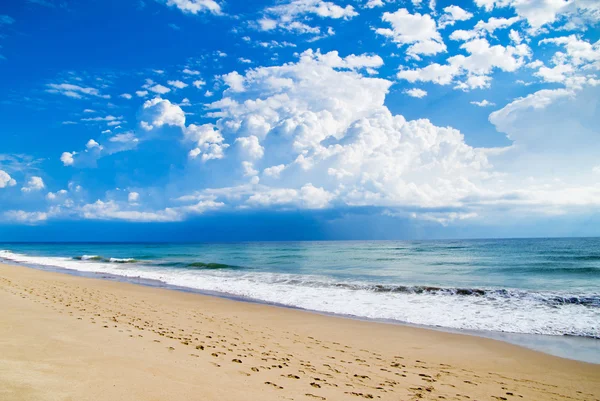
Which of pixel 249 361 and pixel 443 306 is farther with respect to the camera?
pixel 443 306

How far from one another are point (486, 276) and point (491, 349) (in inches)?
769

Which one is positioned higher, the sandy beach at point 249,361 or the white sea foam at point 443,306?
the sandy beach at point 249,361

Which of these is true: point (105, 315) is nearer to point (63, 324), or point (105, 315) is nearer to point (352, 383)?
point (63, 324)

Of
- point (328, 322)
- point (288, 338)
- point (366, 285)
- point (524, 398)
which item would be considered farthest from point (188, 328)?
point (366, 285)

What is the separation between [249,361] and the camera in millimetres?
7250

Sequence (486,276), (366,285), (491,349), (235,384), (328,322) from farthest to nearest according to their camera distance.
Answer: (486,276), (366,285), (328,322), (491,349), (235,384)

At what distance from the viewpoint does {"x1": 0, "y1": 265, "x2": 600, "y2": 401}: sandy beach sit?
5080 millimetres

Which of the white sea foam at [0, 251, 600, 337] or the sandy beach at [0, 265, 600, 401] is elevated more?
the sandy beach at [0, 265, 600, 401]

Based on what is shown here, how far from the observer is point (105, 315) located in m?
11.0

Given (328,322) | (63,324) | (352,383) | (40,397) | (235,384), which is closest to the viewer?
(40,397)

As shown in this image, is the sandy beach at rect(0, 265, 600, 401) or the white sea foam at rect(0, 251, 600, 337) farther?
the white sea foam at rect(0, 251, 600, 337)

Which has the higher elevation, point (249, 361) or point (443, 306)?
point (249, 361)

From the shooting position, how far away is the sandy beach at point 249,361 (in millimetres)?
5080

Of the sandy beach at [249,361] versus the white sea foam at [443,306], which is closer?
the sandy beach at [249,361]
